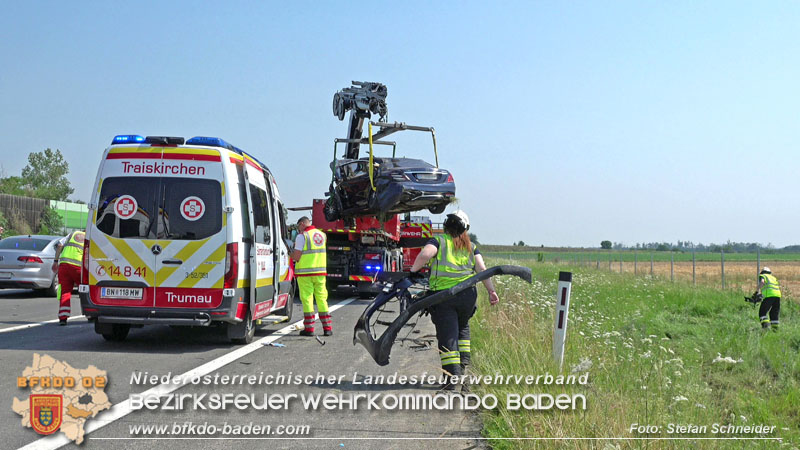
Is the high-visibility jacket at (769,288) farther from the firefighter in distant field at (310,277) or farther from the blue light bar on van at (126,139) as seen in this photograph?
the blue light bar on van at (126,139)

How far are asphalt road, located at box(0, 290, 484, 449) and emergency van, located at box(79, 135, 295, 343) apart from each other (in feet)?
1.65

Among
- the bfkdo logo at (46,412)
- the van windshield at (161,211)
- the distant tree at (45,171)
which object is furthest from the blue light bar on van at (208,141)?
the distant tree at (45,171)

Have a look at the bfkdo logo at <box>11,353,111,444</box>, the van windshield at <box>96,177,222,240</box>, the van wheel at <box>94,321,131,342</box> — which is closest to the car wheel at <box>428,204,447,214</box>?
the van windshield at <box>96,177,222,240</box>

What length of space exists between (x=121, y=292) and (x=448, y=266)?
4.12 metres

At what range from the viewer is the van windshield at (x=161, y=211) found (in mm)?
8398

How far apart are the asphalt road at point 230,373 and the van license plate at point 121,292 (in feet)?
2.00

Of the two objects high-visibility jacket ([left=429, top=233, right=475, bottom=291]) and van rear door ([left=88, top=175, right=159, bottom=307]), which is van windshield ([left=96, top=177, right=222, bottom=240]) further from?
high-visibility jacket ([left=429, top=233, right=475, bottom=291])

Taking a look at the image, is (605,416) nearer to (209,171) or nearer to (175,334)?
(209,171)

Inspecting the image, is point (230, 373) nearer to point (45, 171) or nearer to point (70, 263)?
point (70, 263)

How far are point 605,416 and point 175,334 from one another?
7.00m

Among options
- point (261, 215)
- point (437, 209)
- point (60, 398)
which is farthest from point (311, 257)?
point (437, 209)

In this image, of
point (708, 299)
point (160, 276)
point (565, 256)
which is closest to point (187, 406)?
point (160, 276)

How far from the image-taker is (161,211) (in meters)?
8.43

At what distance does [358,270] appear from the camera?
17094 mm
